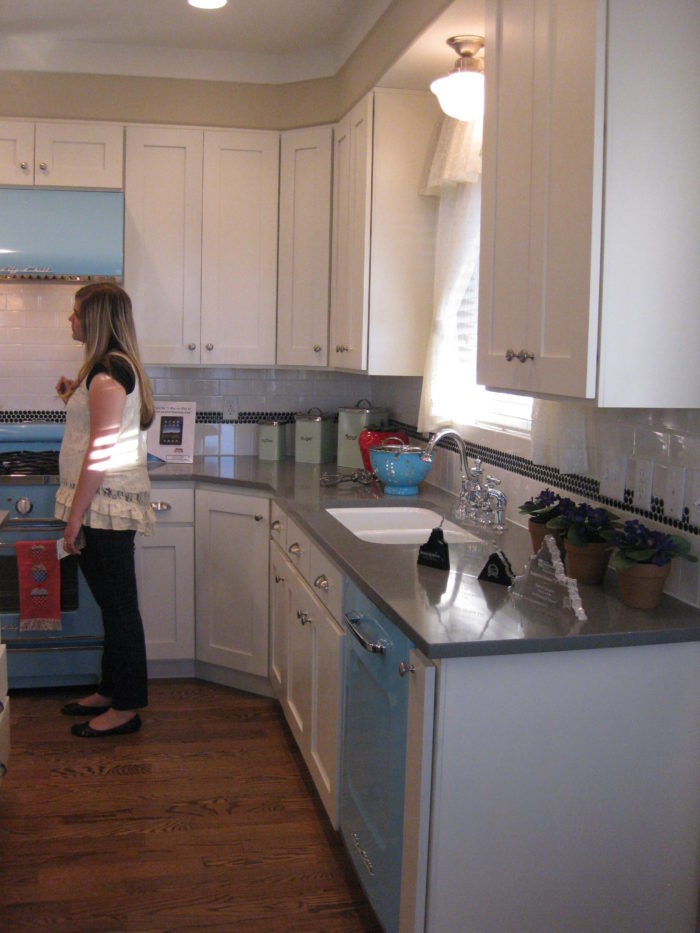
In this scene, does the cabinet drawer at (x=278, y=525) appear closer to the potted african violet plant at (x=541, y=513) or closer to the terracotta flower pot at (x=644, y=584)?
the potted african violet plant at (x=541, y=513)

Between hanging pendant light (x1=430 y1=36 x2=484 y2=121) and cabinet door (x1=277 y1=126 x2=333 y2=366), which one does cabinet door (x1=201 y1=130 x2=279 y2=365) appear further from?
hanging pendant light (x1=430 y1=36 x2=484 y2=121)

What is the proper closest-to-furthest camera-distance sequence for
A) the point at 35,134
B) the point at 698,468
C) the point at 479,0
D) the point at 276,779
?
the point at 698,468, the point at 479,0, the point at 276,779, the point at 35,134

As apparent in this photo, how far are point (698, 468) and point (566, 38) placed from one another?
899mm

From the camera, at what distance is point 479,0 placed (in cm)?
247

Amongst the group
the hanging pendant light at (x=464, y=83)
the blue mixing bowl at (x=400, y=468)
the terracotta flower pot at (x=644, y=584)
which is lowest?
the terracotta flower pot at (x=644, y=584)

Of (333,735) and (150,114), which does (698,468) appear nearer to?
(333,735)

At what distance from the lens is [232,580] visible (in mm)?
3816

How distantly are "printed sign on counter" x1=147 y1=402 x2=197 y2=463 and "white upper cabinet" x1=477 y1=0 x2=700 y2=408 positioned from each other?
8.28 feet

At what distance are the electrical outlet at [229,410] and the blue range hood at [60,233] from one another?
2.76ft

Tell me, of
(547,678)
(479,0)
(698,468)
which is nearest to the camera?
(547,678)

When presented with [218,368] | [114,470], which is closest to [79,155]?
[218,368]

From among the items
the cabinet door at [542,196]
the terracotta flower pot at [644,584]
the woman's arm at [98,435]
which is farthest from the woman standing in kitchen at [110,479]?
the terracotta flower pot at [644,584]

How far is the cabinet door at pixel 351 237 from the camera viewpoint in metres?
3.50

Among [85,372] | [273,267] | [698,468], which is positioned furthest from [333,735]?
[273,267]
